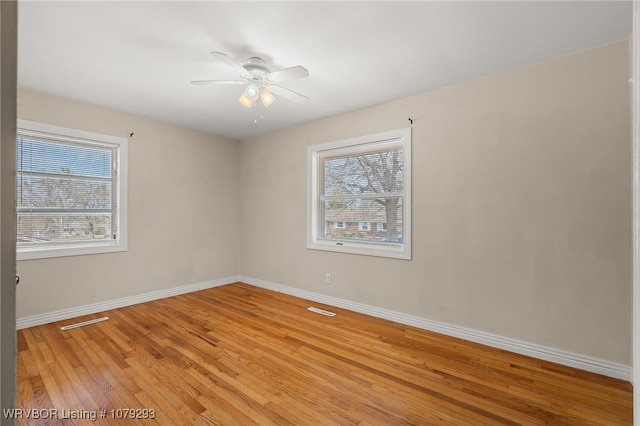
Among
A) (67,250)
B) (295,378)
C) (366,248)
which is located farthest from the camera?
(366,248)

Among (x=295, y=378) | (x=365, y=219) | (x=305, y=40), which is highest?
(x=305, y=40)

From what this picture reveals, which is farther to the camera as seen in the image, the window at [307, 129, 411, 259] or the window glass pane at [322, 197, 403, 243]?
the window glass pane at [322, 197, 403, 243]

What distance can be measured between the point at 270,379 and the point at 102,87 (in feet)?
10.9

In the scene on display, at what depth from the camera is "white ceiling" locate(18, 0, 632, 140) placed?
6.26 ft

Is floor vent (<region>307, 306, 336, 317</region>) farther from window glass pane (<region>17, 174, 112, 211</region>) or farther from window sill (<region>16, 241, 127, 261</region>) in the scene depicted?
window glass pane (<region>17, 174, 112, 211</region>)

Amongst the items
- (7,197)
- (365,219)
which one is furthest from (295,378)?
(7,197)

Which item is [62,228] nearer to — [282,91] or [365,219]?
[282,91]

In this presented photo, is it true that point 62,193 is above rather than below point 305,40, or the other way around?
below

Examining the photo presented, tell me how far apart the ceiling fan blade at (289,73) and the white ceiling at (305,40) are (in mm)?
200

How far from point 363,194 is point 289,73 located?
1868 millimetres

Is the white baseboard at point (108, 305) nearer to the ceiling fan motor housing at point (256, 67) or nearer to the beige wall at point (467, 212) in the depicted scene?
the beige wall at point (467, 212)

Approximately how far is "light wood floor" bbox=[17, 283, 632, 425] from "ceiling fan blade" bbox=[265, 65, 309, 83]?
2.34 m

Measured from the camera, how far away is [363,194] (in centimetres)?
375

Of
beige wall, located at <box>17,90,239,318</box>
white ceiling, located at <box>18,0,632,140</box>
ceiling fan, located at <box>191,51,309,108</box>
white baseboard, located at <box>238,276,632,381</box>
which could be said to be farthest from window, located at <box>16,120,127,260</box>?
white baseboard, located at <box>238,276,632,381</box>
